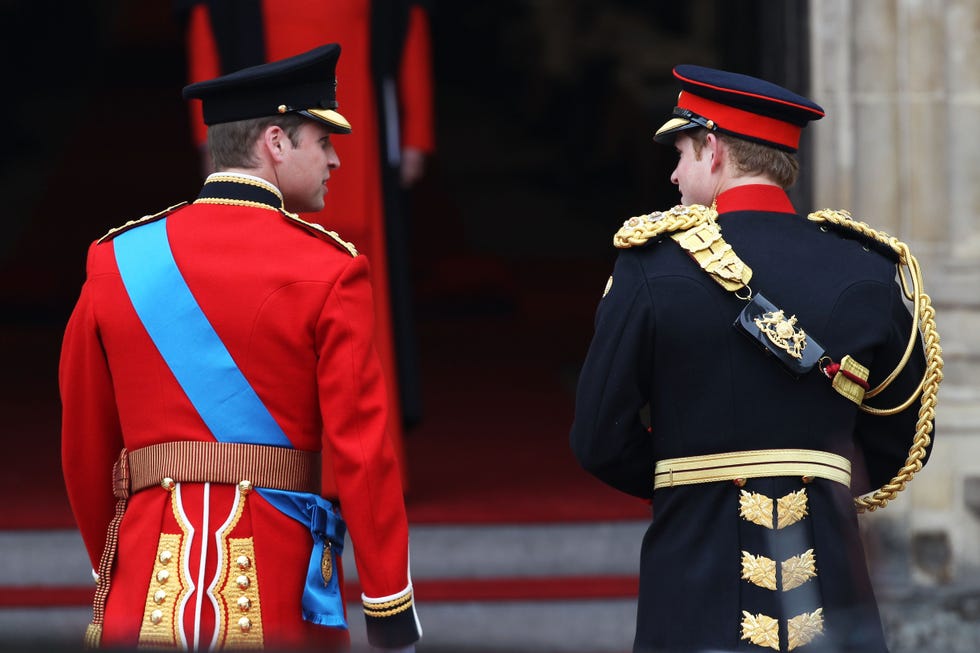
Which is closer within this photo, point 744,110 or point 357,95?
point 744,110

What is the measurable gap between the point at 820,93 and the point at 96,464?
2.79m

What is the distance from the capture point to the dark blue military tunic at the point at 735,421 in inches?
109

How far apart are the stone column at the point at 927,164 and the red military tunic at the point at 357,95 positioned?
1.19m

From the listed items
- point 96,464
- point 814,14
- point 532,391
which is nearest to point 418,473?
point 532,391

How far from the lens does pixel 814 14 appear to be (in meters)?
5.01

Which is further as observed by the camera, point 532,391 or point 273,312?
point 532,391

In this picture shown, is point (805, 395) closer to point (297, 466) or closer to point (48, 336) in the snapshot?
point (297, 466)

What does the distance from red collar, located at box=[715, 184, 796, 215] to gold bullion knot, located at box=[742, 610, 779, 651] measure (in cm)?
68

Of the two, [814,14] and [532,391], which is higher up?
[814,14]

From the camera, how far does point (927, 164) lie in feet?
16.4

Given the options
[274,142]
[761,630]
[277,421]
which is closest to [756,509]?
[761,630]

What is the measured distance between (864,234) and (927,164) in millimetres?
2158

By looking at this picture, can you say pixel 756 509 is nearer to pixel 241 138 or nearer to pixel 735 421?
pixel 735 421

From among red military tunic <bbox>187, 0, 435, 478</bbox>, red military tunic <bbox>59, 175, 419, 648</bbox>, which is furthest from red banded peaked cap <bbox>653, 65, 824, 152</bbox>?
red military tunic <bbox>187, 0, 435, 478</bbox>
